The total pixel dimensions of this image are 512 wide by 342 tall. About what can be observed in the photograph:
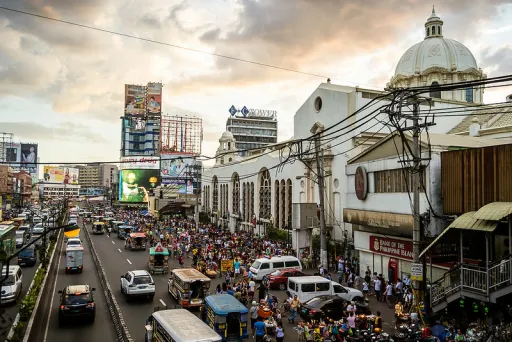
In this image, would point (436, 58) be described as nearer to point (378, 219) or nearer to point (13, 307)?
point (378, 219)

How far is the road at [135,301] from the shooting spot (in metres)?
18.2

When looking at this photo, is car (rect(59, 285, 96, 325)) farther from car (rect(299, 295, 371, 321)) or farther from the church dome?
the church dome

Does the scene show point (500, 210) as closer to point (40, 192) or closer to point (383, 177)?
point (383, 177)

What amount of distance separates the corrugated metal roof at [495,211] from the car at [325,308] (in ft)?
20.7

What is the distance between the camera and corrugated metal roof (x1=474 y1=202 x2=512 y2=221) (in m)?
15.7

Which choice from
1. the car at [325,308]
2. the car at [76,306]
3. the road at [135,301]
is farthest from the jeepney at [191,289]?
the car at [325,308]

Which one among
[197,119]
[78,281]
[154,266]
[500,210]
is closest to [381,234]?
Result: [500,210]

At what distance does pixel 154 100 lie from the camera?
477 feet

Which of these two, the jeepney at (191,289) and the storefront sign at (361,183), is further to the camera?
the storefront sign at (361,183)

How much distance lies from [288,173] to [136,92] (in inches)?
4379

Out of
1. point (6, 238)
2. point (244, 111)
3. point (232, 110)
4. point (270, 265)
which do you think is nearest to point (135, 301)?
point (270, 265)

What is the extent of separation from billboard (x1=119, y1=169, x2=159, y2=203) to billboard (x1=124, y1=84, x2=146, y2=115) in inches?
1597

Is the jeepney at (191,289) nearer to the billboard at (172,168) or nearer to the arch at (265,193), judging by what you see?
the arch at (265,193)

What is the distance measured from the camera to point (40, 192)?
620 feet
